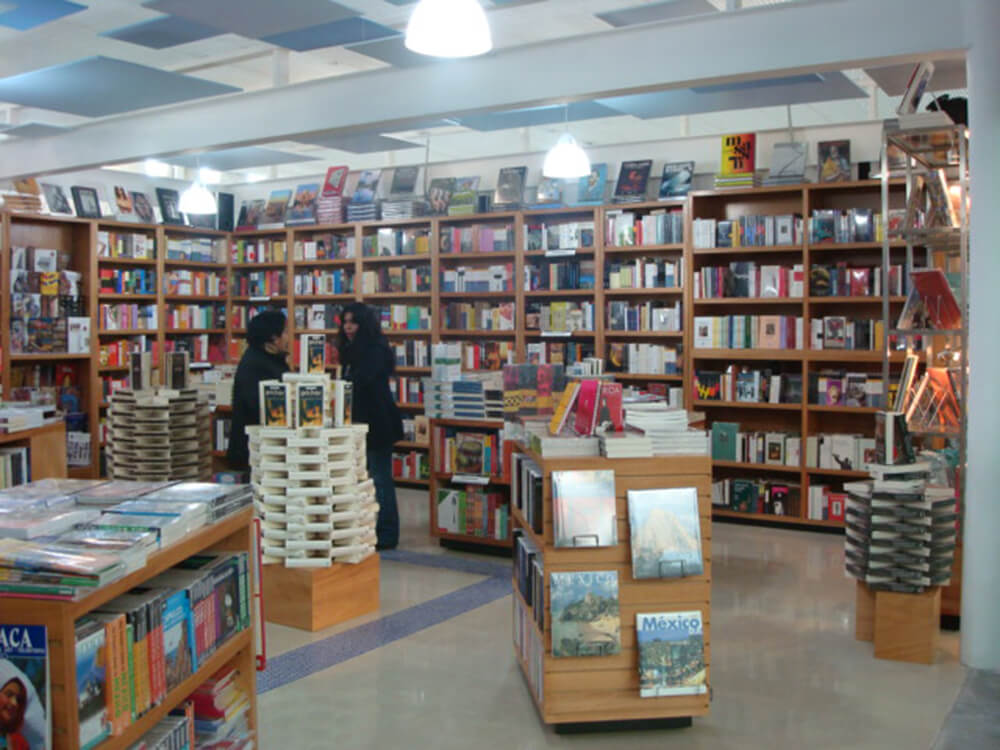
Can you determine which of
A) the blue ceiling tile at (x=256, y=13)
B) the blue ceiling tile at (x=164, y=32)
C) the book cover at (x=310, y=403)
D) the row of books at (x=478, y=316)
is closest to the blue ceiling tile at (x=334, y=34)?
the blue ceiling tile at (x=256, y=13)

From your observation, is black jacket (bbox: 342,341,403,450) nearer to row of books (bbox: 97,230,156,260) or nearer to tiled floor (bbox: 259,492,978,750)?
tiled floor (bbox: 259,492,978,750)

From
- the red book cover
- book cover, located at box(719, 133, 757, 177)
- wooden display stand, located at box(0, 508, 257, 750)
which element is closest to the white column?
the red book cover

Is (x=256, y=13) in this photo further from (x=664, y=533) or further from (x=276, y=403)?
(x=664, y=533)

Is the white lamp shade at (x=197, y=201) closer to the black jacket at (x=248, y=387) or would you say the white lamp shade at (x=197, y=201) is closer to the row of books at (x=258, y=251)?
the row of books at (x=258, y=251)

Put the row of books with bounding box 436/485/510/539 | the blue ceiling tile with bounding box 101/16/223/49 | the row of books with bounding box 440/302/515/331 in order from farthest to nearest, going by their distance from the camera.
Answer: the row of books with bounding box 440/302/515/331 < the row of books with bounding box 436/485/510/539 < the blue ceiling tile with bounding box 101/16/223/49

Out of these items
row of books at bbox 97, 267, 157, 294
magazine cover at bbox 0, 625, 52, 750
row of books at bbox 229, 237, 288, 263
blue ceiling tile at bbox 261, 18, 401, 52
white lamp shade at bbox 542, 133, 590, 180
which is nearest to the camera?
magazine cover at bbox 0, 625, 52, 750

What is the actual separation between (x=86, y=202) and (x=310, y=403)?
559cm

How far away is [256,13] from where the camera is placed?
17.4 feet

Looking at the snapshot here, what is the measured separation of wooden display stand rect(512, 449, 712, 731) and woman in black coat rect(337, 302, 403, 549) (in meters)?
3.12

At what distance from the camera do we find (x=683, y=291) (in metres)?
8.33

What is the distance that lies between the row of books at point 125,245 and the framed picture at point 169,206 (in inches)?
12.7

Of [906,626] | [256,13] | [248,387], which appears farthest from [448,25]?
[906,626]

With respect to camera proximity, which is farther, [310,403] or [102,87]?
[102,87]

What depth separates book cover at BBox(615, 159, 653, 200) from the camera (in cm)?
861
